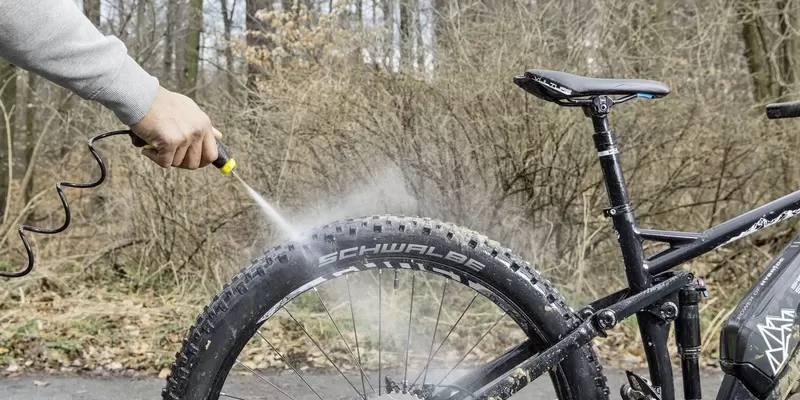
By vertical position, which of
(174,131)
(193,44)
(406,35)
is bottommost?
(174,131)

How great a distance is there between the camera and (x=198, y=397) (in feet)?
5.92

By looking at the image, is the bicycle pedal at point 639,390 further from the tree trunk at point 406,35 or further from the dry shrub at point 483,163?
the tree trunk at point 406,35

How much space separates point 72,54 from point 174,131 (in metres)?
0.25

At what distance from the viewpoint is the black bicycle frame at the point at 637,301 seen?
186cm

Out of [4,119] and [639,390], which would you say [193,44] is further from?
[639,390]

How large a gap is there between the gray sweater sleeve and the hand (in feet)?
0.09

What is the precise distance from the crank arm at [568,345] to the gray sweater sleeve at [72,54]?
3.72 ft

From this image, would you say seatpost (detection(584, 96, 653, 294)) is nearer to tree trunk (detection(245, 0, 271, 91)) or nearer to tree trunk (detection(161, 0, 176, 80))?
tree trunk (detection(245, 0, 271, 91))

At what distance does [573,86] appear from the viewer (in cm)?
185

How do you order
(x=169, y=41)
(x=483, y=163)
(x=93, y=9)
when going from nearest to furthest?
(x=483, y=163) → (x=93, y=9) → (x=169, y=41)

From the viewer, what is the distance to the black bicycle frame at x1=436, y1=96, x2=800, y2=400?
6.12ft

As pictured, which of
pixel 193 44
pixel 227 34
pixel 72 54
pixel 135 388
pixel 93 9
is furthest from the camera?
pixel 193 44

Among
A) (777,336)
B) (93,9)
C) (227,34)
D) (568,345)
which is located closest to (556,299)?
(568,345)

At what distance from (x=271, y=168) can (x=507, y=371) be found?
12.5ft
